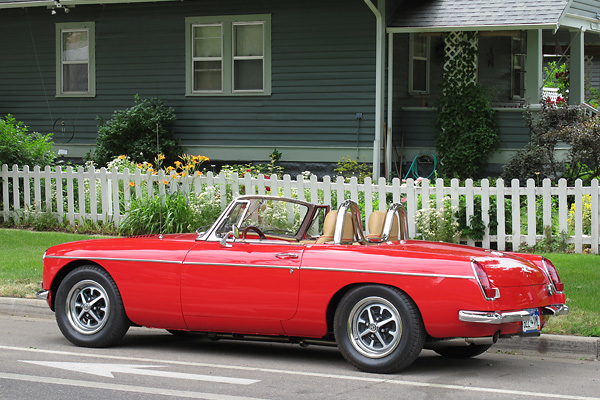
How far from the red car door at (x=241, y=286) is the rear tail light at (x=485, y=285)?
141 centimetres

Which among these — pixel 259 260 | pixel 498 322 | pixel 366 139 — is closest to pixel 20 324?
pixel 259 260

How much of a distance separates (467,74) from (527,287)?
12033 mm

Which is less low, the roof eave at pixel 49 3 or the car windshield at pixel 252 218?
the roof eave at pixel 49 3

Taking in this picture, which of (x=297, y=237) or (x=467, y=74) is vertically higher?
(x=467, y=74)

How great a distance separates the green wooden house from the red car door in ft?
34.6

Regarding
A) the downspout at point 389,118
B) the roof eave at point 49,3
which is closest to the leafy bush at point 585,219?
the downspout at point 389,118

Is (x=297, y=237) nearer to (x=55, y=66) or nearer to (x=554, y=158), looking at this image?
(x=554, y=158)

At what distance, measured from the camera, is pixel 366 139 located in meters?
17.8

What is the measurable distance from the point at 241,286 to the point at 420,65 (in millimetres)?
13550

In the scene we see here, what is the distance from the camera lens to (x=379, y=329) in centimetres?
656

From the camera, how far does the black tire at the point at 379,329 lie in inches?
253

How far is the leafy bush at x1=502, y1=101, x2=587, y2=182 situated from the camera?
16.2 meters

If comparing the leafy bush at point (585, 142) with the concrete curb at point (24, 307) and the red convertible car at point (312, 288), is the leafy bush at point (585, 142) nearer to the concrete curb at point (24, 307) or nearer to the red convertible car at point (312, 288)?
the red convertible car at point (312, 288)

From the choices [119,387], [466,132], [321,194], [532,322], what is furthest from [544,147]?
[119,387]
